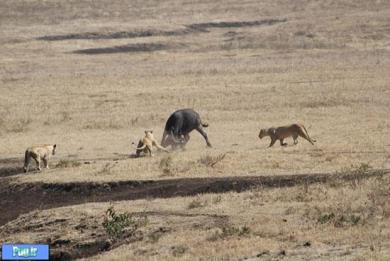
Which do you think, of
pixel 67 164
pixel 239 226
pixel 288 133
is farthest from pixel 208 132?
pixel 239 226

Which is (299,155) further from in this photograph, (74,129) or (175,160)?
(74,129)

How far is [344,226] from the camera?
52.4 feet

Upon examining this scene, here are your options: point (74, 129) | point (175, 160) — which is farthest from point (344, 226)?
point (74, 129)

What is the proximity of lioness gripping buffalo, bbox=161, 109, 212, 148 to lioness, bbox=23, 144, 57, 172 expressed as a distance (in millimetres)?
4176

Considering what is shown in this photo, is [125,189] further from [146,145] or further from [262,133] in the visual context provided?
[262,133]

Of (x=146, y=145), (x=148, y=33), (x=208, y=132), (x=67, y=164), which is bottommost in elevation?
(x=148, y=33)

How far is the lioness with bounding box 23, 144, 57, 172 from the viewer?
79.9 feet

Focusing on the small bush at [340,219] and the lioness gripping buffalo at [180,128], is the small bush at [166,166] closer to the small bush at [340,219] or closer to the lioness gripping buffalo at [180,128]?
the lioness gripping buffalo at [180,128]

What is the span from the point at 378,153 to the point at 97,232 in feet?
30.7

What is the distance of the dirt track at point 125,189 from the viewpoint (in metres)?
20.5

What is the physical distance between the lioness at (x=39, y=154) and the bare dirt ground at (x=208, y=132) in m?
0.39

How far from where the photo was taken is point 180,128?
28609mm

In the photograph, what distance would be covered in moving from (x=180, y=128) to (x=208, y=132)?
8.79 feet

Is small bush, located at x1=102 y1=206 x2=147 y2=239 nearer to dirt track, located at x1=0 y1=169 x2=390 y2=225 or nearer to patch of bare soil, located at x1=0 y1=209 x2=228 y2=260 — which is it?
patch of bare soil, located at x1=0 y1=209 x2=228 y2=260
